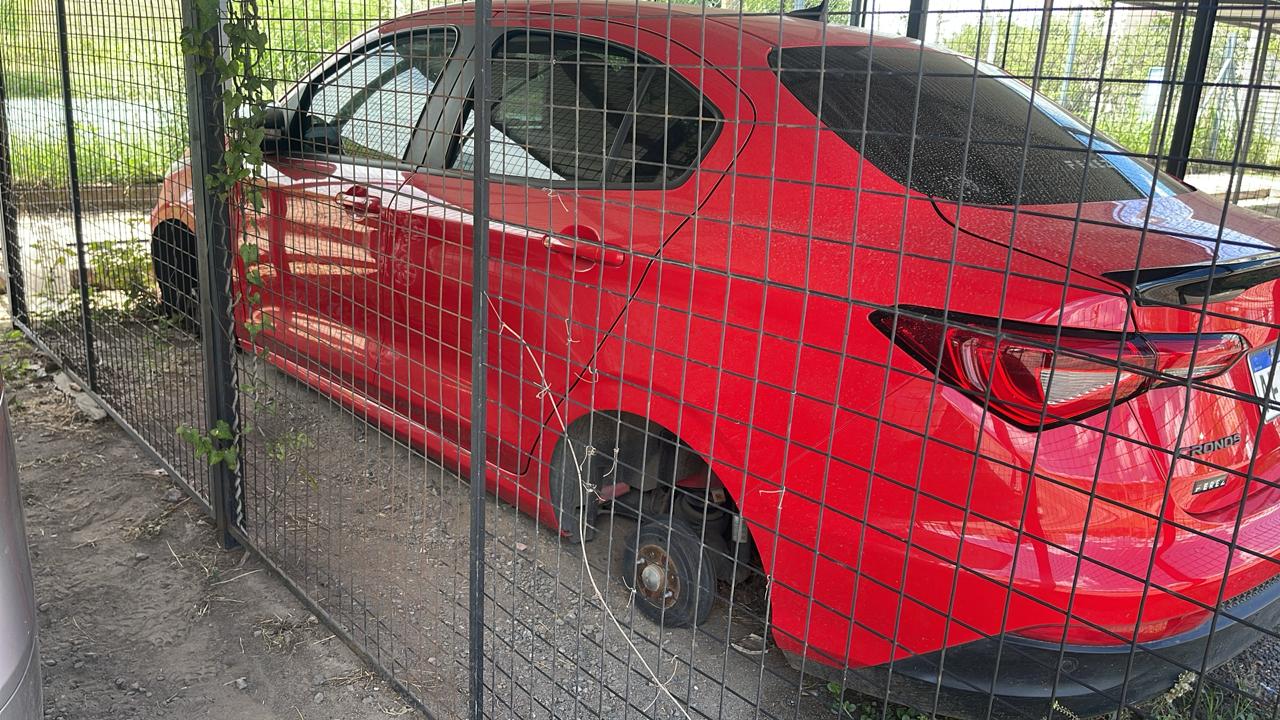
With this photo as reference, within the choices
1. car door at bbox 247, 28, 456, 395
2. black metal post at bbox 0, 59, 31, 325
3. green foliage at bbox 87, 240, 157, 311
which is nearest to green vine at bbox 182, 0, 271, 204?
car door at bbox 247, 28, 456, 395

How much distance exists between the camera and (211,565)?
3.32 meters

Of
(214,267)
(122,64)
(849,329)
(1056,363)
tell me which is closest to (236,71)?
(214,267)

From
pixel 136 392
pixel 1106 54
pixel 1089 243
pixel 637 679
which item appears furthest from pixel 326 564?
pixel 1106 54

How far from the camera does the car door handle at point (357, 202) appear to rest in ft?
9.19

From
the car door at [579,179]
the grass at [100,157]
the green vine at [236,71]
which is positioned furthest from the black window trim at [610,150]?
the grass at [100,157]

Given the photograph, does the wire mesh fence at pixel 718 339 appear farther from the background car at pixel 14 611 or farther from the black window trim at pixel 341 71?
the background car at pixel 14 611

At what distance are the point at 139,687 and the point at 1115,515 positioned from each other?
8.28ft

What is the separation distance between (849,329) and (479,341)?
82 centimetres

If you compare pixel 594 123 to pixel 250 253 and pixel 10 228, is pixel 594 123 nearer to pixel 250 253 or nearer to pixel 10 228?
pixel 250 253

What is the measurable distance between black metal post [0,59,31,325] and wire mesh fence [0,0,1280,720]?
32.8 inches

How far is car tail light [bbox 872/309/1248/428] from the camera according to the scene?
1.80 meters

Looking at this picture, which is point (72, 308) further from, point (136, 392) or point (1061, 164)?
point (1061, 164)

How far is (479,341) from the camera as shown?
7.26ft

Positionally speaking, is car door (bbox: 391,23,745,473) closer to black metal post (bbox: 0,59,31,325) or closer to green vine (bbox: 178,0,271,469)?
green vine (bbox: 178,0,271,469)
